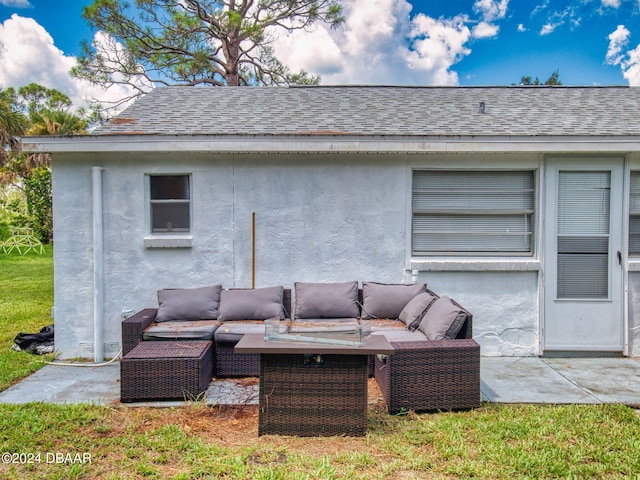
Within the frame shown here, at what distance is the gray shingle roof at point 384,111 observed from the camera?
5.76 m

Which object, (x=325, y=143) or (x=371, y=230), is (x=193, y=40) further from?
(x=371, y=230)

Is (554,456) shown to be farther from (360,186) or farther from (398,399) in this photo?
(360,186)

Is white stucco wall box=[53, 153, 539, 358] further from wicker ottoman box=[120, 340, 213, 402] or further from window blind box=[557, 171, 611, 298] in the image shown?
wicker ottoman box=[120, 340, 213, 402]

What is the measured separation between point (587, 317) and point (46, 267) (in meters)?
14.7

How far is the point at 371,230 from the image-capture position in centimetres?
564

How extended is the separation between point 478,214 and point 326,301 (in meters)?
2.27

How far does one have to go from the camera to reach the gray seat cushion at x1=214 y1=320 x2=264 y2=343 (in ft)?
15.2

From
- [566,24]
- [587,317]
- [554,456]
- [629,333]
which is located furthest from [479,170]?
[566,24]

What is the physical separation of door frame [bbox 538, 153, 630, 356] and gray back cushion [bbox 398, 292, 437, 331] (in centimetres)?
166

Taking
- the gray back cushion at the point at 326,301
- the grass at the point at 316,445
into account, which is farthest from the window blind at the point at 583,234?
the gray back cushion at the point at 326,301

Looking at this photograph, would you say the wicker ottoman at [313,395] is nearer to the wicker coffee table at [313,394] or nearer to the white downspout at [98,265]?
the wicker coffee table at [313,394]

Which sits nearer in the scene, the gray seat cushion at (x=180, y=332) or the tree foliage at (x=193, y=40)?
the gray seat cushion at (x=180, y=332)

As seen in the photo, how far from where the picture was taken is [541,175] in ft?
18.1

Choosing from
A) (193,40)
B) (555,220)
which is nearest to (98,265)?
(555,220)
